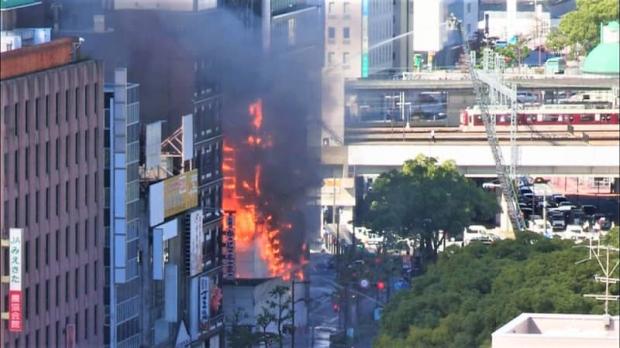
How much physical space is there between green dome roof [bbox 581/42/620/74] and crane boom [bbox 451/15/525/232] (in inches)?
1150

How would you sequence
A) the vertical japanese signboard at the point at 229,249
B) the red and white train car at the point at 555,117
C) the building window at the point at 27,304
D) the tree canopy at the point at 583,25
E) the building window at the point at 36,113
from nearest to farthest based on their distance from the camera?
the building window at the point at 27,304 < the building window at the point at 36,113 < the vertical japanese signboard at the point at 229,249 < the red and white train car at the point at 555,117 < the tree canopy at the point at 583,25

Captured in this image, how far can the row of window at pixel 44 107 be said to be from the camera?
61.9m

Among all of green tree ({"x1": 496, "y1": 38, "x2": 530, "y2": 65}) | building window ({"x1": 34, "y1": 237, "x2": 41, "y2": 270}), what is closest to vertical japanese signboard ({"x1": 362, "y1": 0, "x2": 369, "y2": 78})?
green tree ({"x1": 496, "y1": 38, "x2": 530, "y2": 65})

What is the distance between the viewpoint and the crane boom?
3477 inches

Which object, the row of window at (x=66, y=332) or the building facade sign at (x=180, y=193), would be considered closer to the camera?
the row of window at (x=66, y=332)

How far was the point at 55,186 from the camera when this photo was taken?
64.6 meters

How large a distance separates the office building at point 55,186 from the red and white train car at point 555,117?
26599 mm

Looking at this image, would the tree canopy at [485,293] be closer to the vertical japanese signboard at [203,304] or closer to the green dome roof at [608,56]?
the vertical japanese signboard at [203,304]

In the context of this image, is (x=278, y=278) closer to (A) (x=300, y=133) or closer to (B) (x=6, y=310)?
(A) (x=300, y=133)

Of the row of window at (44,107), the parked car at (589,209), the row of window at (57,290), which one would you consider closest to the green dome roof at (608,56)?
the row of window at (44,107)

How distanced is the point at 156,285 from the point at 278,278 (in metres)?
7.45

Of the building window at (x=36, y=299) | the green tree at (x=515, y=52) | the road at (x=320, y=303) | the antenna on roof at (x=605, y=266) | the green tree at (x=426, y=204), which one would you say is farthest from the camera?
the green tree at (x=515, y=52)

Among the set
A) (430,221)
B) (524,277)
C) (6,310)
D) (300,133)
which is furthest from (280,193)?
(6,310)

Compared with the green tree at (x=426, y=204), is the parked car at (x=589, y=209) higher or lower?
lower
